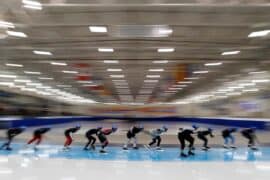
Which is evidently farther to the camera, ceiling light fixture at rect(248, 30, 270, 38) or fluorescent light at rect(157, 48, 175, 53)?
fluorescent light at rect(157, 48, 175, 53)

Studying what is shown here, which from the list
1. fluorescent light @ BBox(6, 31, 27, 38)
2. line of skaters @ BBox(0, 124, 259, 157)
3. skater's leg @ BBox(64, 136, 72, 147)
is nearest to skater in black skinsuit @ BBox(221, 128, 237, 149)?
line of skaters @ BBox(0, 124, 259, 157)

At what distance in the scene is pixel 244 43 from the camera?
36.3ft

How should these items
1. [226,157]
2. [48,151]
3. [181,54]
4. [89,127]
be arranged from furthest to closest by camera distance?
[181,54]
[89,127]
[48,151]
[226,157]

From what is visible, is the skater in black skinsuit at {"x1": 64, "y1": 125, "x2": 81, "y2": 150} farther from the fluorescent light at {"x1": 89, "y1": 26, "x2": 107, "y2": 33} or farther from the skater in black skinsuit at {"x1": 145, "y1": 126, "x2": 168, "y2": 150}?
the fluorescent light at {"x1": 89, "y1": 26, "x2": 107, "y2": 33}

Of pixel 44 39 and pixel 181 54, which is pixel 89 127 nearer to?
pixel 44 39

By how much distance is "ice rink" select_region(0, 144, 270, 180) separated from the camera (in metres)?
5.94

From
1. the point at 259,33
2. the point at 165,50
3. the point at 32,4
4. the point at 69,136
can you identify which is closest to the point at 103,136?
the point at 69,136

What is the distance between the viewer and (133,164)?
24.6 ft

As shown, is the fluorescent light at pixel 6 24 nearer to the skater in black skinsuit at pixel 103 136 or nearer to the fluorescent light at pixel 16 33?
the fluorescent light at pixel 16 33

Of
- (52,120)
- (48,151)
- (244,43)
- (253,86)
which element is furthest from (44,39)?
(253,86)

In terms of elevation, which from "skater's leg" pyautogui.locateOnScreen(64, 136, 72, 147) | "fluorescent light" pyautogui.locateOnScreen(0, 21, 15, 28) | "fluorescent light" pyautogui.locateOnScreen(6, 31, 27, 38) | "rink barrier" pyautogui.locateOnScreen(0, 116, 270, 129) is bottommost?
"skater's leg" pyautogui.locateOnScreen(64, 136, 72, 147)

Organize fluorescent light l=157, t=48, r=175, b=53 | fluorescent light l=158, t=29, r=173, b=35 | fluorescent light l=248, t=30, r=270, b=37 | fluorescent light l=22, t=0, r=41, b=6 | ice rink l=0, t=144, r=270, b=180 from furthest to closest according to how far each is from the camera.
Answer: fluorescent light l=157, t=48, r=175, b=53
fluorescent light l=248, t=30, r=270, b=37
fluorescent light l=158, t=29, r=173, b=35
fluorescent light l=22, t=0, r=41, b=6
ice rink l=0, t=144, r=270, b=180

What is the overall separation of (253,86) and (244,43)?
206 centimetres

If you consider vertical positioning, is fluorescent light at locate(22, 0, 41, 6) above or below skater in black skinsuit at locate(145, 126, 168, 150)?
above
